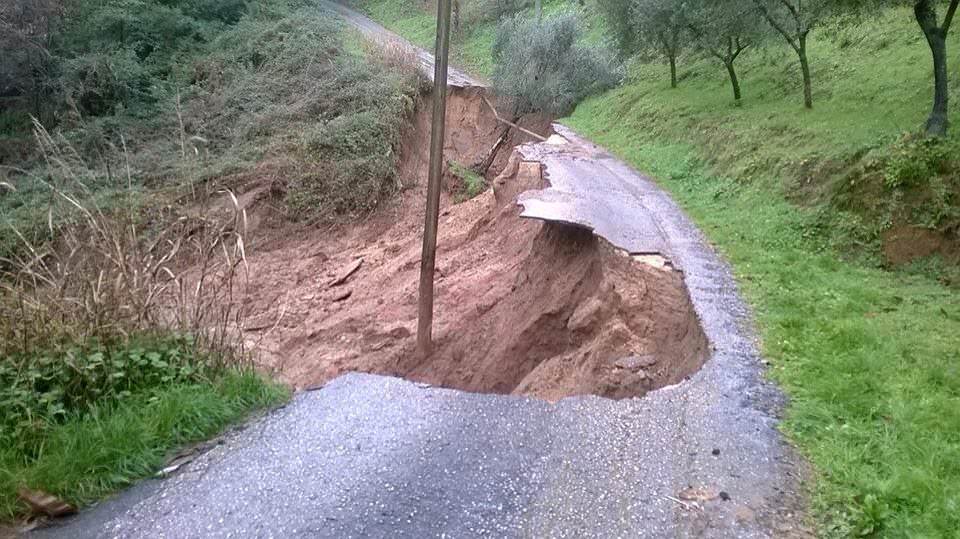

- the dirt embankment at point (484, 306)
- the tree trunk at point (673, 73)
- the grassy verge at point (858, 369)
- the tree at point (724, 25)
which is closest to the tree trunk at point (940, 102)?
the grassy verge at point (858, 369)

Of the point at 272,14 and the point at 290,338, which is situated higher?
the point at 272,14

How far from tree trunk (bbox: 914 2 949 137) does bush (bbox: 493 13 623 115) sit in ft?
48.9

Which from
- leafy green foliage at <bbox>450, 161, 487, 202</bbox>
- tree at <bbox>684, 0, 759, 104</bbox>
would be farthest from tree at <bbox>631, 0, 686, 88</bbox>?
leafy green foliage at <bbox>450, 161, 487, 202</bbox>

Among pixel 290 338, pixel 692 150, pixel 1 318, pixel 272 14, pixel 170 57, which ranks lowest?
pixel 290 338

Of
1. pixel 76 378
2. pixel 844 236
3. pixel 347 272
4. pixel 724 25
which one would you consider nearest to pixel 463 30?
pixel 724 25

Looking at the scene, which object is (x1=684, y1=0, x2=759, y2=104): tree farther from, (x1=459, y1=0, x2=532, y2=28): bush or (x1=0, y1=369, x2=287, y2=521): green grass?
(x1=459, y1=0, x2=532, y2=28): bush

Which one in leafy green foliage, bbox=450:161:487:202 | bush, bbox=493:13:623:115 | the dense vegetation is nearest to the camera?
the dense vegetation

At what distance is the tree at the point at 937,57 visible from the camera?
11.8m

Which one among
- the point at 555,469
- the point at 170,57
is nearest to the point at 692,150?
the point at 555,469

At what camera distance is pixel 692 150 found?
58.3 feet

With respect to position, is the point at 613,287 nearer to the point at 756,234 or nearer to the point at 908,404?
the point at 756,234

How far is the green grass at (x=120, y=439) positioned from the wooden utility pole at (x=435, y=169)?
13.3ft

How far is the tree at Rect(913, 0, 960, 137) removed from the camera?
1184 cm

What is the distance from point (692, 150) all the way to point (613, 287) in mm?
9301
